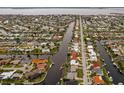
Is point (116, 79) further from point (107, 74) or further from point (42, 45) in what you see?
point (42, 45)

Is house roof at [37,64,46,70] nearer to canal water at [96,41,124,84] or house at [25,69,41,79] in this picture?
house at [25,69,41,79]

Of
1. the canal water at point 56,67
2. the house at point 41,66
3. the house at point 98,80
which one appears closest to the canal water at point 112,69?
the house at point 98,80

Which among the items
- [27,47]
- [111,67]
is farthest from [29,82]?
[27,47]

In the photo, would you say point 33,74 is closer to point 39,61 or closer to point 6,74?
point 6,74

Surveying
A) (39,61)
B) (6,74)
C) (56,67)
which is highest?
(39,61)

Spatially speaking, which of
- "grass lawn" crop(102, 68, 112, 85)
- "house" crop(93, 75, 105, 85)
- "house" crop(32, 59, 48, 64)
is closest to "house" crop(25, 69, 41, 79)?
"house" crop(32, 59, 48, 64)

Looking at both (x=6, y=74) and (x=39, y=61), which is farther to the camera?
(x=39, y=61)

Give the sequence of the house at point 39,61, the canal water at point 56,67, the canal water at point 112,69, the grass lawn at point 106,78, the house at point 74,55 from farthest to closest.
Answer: the house at point 74,55
the house at point 39,61
the canal water at point 112,69
the canal water at point 56,67
the grass lawn at point 106,78

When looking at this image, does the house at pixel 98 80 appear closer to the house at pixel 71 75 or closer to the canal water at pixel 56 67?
the house at pixel 71 75

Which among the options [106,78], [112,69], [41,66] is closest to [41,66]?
[41,66]

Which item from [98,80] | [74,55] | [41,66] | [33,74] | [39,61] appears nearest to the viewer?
[98,80]

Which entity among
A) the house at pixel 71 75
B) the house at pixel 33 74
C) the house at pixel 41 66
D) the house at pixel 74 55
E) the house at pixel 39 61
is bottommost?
the house at pixel 71 75

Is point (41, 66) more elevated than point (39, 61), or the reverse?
point (39, 61)
